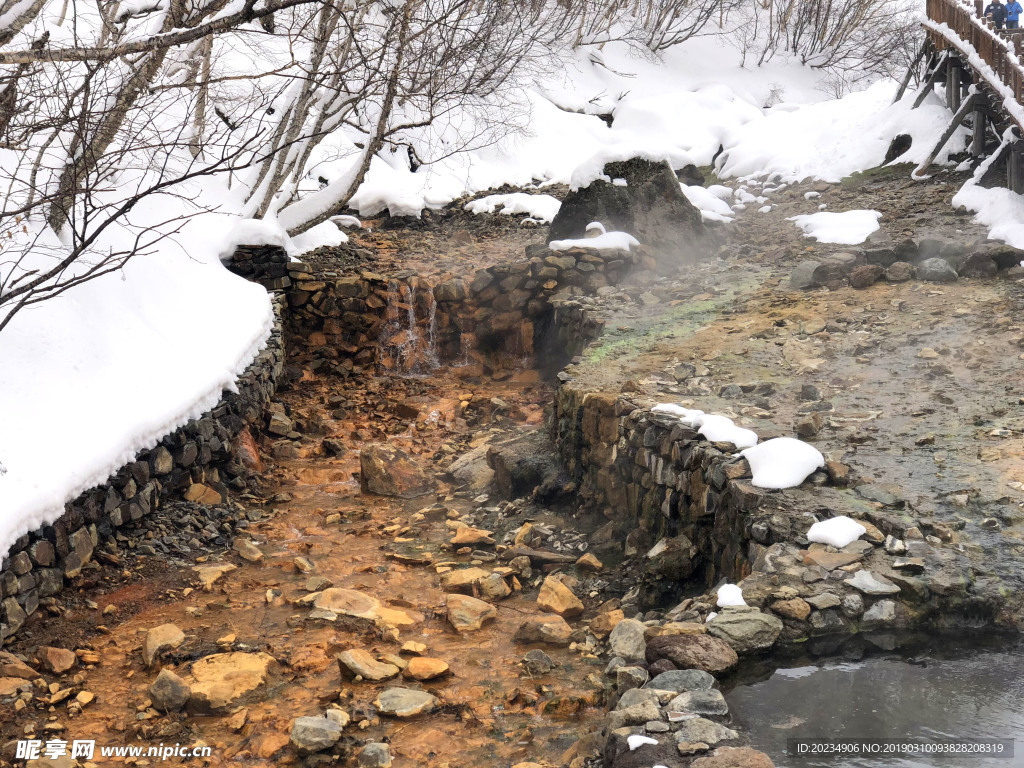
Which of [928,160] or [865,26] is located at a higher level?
[865,26]

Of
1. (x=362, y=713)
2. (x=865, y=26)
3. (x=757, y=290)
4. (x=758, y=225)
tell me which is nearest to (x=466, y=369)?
(x=757, y=290)

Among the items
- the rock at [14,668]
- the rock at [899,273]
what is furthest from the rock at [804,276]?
the rock at [14,668]

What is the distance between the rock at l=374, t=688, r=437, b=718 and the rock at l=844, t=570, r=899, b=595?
214 centimetres

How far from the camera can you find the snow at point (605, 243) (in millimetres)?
11445

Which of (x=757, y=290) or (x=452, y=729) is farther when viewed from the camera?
(x=757, y=290)

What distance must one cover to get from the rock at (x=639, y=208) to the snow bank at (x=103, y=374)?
498cm

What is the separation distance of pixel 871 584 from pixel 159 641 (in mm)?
3834

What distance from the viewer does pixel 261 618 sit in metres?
5.40

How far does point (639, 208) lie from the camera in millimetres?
12102

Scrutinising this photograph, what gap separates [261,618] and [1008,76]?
36.4ft

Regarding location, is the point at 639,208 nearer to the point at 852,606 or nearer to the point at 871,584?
the point at 871,584

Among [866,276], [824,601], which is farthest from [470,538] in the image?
[866,276]

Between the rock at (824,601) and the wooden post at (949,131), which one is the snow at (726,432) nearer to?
the rock at (824,601)

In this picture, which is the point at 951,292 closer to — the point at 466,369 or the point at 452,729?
the point at 466,369
